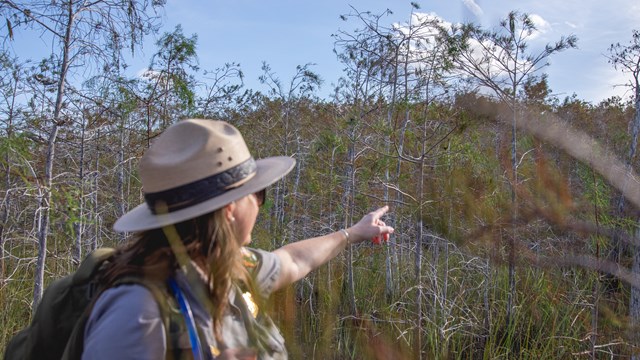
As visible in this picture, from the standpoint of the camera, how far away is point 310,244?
6.70ft

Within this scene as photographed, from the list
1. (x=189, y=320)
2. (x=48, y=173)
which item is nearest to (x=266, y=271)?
(x=189, y=320)

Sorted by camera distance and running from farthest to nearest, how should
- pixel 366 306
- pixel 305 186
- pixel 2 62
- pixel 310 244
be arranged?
pixel 305 186 → pixel 366 306 → pixel 2 62 → pixel 310 244

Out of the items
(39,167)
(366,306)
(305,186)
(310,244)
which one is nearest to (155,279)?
(310,244)

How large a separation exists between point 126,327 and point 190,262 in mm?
212

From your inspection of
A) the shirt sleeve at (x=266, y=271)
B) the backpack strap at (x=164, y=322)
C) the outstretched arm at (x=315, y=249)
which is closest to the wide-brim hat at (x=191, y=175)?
the backpack strap at (x=164, y=322)

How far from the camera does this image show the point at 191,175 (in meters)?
1.29

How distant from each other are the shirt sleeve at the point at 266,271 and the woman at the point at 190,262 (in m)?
0.19

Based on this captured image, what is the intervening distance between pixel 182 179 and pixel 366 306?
4665 mm

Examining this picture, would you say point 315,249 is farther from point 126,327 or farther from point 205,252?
point 126,327

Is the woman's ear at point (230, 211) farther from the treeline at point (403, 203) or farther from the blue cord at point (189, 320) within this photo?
the treeline at point (403, 203)

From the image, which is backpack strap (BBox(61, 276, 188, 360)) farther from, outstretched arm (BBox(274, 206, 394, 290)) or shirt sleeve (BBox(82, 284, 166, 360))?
outstretched arm (BBox(274, 206, 394, 290))

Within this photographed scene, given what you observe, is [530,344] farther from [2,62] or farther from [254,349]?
[2,62]

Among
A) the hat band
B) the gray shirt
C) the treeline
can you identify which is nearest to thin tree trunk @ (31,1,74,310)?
the treeline

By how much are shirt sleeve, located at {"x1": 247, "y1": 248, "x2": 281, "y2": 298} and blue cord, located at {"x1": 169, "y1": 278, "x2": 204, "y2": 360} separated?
48cm
